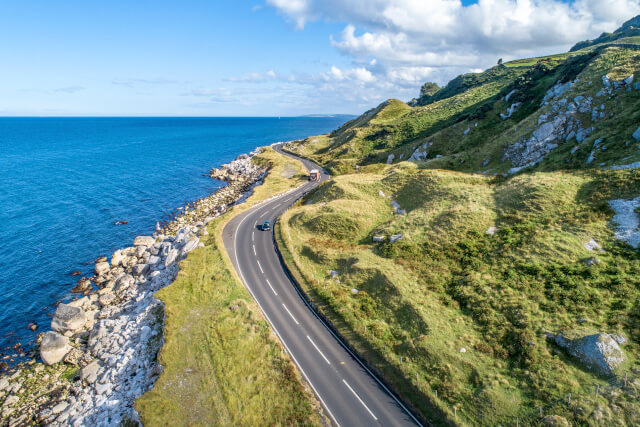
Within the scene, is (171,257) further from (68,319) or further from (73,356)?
(73,356)

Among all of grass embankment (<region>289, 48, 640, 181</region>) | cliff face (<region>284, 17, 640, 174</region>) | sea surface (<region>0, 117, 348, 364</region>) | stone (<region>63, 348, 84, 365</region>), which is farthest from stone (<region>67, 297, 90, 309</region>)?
grass embankment (<region>289, 48, 640, 181</region>)

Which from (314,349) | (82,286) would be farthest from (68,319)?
(314,349)

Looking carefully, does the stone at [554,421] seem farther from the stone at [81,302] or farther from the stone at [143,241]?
the stone at [143,241]

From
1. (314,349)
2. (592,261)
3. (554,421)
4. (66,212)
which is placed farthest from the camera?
(66,212)

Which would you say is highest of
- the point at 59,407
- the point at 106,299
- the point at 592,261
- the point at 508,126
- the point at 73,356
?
the point at 508,126

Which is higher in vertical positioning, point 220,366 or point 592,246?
point 592,246

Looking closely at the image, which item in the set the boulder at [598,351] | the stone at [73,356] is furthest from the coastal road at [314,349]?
the stone at [73,356]
